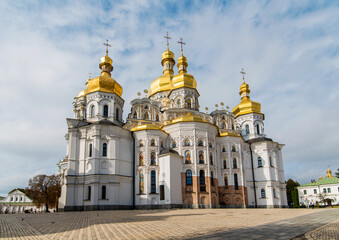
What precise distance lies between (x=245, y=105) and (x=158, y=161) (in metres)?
20.7

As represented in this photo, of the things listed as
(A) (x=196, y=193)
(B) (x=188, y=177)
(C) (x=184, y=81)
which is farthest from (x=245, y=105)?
(A) (x=196, y=193)

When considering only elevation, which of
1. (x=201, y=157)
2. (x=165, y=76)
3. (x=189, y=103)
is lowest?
(x=201, y=157)

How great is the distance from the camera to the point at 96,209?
95.0 ft

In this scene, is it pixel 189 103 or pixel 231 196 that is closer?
pixel 231 196

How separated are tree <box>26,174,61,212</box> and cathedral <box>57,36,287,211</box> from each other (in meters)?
12.8

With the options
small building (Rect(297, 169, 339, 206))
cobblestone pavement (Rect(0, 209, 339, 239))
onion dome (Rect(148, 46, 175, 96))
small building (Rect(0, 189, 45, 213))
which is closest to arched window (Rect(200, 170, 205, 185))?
cobblestone pavement (Rect(0, 209, 339, 239))

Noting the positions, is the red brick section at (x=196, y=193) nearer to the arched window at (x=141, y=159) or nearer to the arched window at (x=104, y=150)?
the arched window at (x=141, y=159)

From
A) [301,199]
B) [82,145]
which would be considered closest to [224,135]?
[82,145]

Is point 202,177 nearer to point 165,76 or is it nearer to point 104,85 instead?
point 104,85

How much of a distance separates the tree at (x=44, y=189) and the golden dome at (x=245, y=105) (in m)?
32.2

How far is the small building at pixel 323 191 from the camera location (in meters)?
60.6

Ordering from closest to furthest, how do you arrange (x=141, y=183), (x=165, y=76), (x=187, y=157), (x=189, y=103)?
(x=141, y=183), (x=187, y=157), (x=189, y=103), (x=165, y=76)

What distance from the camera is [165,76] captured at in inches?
1908

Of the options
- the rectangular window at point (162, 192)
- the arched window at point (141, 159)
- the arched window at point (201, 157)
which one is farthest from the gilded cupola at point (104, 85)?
the rectangular window at point (162, 192)
